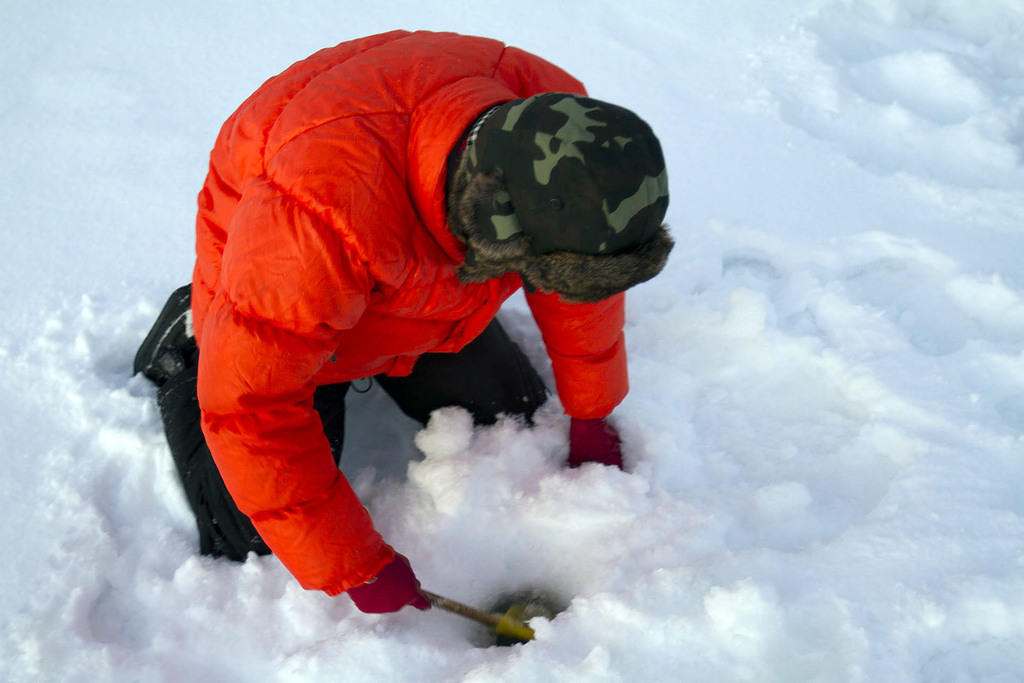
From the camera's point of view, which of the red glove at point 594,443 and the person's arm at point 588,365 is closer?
the person's arm at point 588,365

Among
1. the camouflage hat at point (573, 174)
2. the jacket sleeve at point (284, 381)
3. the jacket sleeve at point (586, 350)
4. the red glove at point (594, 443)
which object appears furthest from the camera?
the red glove at point (594, 443)

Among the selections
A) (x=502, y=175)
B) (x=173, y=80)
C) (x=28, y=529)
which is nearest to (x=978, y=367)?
(x=502, y=175)

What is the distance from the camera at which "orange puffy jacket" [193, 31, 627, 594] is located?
3.32ft

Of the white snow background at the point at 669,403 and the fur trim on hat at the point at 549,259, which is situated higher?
the fur trim on hat at the point at 549,259

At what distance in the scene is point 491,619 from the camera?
1358 mm

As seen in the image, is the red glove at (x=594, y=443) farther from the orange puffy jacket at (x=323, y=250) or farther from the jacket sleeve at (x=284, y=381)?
the jacket sleeve at (x=284, y=381)

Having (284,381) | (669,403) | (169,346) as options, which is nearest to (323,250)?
(284,381)

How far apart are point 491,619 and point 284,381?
0.63 meters

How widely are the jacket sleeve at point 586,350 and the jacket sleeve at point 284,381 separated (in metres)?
0.47

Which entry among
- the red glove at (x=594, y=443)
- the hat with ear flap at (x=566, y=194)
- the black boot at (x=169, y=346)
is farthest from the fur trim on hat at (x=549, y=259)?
the black boot at (x=169, y=346)

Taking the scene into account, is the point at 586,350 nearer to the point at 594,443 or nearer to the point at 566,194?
the point at 594,443

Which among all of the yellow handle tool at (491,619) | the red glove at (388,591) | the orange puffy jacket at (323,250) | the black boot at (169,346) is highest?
the orange puffy jacket at (323,250)

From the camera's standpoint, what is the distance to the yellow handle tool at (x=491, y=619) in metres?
1.33

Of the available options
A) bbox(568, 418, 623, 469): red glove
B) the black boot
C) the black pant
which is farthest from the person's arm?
the black boot
